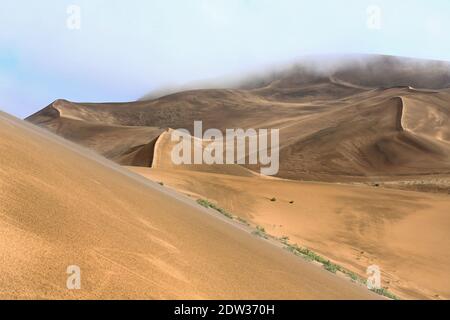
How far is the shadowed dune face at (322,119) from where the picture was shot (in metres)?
39.7

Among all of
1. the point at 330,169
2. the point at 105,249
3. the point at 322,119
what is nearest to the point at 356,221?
the point at 105,249

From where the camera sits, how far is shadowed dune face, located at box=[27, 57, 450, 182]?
3972cm

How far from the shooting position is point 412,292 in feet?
37.8

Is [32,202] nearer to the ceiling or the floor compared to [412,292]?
nearer to the ceiling

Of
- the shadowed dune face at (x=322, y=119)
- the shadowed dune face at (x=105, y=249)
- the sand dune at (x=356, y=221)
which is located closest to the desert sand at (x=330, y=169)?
the sand dune at (x=356, y=221)

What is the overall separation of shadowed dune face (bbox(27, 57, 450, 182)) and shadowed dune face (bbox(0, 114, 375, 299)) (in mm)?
27860

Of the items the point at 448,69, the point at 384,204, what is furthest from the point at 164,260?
the point at 448,69

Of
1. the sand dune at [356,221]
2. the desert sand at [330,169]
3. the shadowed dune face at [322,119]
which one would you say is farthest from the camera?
the shadowed dune face at [322,119]

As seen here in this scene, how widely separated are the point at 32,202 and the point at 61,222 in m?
0.35

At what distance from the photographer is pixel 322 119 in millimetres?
57719

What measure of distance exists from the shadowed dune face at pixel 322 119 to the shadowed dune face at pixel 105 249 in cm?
2786

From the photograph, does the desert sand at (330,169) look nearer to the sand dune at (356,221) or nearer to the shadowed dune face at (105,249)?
the sand dune at (356,221)
